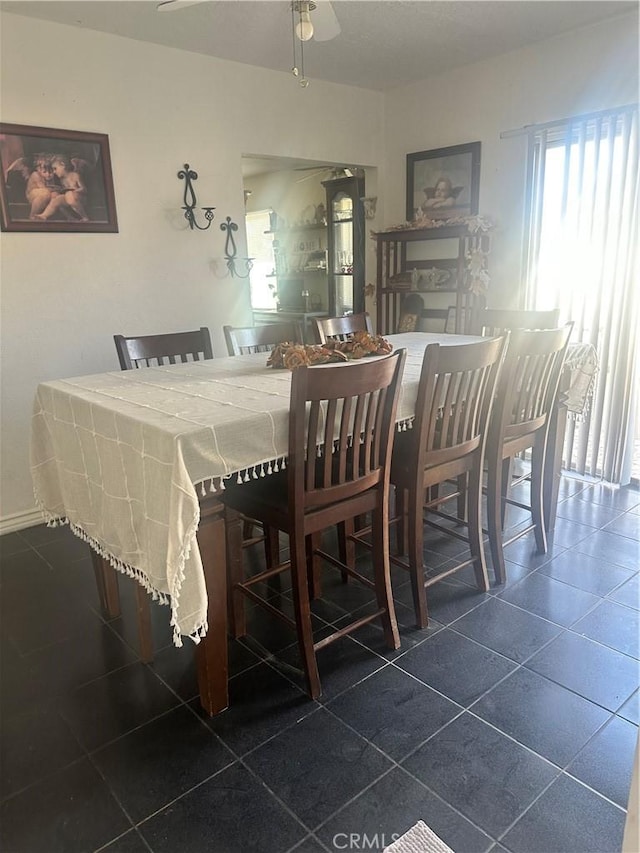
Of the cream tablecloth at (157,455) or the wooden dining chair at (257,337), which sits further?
the wooden dining chair at (257,337)

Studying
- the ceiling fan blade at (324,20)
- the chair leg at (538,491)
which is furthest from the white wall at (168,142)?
the chair leg at (538,491)

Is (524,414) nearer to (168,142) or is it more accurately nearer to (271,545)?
(271,545)

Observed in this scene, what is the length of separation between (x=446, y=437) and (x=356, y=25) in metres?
2.25

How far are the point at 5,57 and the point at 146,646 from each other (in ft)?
8.76

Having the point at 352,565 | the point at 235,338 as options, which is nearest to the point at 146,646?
the point at 352,565

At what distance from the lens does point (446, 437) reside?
2053 mm

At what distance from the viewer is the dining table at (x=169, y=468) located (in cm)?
145

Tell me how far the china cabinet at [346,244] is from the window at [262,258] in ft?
5.67

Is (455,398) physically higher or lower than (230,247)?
lower

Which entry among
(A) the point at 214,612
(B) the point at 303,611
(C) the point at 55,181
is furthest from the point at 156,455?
(C) the point at 55,181

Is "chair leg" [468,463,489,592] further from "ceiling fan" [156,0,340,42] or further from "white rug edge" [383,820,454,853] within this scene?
"ceiling fan" [156,0,340,42]

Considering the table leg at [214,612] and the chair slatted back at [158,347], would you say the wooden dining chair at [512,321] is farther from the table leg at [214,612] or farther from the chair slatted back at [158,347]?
the table leg at [214,612]

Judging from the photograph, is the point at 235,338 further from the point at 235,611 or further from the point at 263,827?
the point at 263,827

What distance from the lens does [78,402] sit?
1801mm
